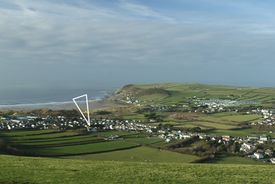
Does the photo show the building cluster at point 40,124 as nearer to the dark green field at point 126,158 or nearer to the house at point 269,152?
the dark green field at point 126,158

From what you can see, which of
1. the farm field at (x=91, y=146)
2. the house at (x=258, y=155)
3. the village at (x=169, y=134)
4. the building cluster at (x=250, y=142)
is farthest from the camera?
the village at (x=169, y=134)

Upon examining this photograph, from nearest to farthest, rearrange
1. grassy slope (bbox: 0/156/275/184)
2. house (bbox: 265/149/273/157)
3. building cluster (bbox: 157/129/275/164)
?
grassy slope (bbox: 0/156/275/184), building cluster (bbox: 157/129/275/164), house (bbox: 265/149/273/157)

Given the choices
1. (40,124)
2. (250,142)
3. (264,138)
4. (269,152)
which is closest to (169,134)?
(250,142)

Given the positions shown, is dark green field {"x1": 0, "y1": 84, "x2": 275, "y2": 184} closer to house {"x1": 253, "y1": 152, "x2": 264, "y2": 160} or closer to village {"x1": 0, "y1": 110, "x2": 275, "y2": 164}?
house {"x1": 253, "y1": 152, "x2": 264, "y2": 160}

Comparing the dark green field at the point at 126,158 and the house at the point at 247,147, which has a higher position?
the dark green field at the point at 126,158

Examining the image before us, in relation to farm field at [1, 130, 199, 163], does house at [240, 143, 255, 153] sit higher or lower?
lower

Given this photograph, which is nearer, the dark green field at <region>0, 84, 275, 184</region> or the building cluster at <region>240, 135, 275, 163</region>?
the dark green field at <region>0, 84, 275, 184</region>

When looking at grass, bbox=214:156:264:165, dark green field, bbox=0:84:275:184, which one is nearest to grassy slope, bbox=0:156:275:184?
dark green field, bbox=0:84:275:184

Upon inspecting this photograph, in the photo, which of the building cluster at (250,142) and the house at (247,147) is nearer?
the building cluster at (250,142)

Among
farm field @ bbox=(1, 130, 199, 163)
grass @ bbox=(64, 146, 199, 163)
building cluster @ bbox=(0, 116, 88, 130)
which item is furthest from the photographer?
building cluster @ bbox=(0, 116, 88, 130)

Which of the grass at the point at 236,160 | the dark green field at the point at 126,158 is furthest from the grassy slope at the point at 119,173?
the grass at the point at 236,160
